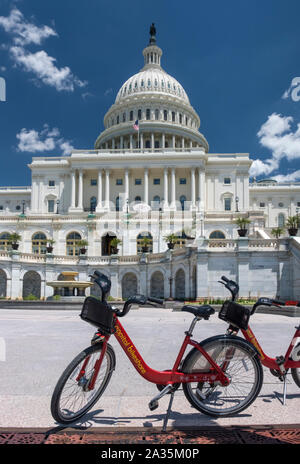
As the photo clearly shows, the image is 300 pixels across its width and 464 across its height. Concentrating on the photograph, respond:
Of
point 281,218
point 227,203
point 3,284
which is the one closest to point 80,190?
point 227,203

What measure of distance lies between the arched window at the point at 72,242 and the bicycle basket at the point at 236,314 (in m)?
53.9

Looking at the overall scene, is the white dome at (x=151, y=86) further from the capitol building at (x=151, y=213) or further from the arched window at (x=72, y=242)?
the arched window at (x=72, y=242)

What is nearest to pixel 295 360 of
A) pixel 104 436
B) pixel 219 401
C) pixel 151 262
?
pixel 219 401

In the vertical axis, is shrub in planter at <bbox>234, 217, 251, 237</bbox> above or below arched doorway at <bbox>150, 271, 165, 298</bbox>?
above

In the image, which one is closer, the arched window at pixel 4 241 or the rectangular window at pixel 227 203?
the arched window at pixel 4 241

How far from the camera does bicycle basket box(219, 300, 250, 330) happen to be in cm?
548

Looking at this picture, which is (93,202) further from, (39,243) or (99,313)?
(99,313)

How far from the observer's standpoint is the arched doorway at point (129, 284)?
47.5 m

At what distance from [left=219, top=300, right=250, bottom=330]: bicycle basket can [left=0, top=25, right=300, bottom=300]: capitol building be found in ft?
89.9

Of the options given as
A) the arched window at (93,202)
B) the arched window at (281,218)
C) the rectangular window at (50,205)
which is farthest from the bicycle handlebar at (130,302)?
the arched window at (281,218)

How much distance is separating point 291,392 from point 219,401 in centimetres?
162

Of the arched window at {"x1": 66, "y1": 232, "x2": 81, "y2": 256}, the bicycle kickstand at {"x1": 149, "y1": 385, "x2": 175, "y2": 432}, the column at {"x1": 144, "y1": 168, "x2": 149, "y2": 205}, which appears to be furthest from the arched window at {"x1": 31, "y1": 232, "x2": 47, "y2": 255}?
the bicycle kickstand at {"x1": 149, "y1": 385, "x2": 175, "y2": 432}

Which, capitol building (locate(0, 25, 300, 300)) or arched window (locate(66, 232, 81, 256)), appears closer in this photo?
capitol building (locate(0, 25, 300, 300))

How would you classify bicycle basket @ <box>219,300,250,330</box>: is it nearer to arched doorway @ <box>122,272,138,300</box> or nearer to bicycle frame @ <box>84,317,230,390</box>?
bicycle frame @ <box>84,317,230,390</box>
